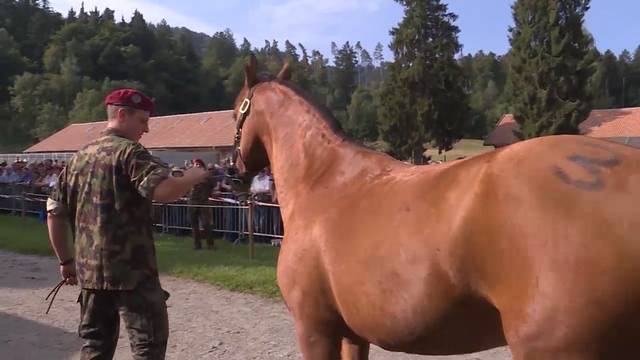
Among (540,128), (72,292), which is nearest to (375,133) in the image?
(540,128)

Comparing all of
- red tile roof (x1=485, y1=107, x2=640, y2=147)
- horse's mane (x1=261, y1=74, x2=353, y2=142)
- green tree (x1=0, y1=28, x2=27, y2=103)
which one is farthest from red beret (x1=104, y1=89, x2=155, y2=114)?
green tree (x1=0, y1=28, x2=27, y2=103)

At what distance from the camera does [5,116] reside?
76.4 meters

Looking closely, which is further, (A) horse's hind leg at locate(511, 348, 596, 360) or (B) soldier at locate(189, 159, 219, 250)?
(B) soldier at locate(189, 159, 219, 250)

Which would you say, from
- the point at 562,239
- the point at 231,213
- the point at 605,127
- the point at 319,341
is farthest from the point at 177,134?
the point at 562,239

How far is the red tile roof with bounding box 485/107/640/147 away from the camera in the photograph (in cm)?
4350

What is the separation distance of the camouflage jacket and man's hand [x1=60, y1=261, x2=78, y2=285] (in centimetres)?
30

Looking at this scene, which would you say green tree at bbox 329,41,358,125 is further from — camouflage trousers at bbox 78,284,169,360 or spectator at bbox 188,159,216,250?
camouflage trousers at bbox 78,284,169,360

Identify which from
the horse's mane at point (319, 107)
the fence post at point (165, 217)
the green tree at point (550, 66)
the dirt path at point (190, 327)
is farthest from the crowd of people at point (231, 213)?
the green tree at point (550, 66)

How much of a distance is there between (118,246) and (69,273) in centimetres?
63

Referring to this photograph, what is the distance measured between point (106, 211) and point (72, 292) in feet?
19.4

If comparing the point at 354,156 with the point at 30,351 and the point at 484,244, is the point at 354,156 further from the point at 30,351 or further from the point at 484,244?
the point at 30,351

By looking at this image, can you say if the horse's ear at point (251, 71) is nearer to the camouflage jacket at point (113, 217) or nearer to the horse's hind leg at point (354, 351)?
the camouflage jacket at point (113, 217)

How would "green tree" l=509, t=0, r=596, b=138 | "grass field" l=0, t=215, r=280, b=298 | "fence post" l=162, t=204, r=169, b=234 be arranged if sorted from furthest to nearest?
"green tree" l=509, t=0, r=596, b=138 → "fence post" l=162, t=204, r=169, b=234 → "grass field" l=0, t=215, r=280, b=298

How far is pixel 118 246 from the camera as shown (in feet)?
10.9
